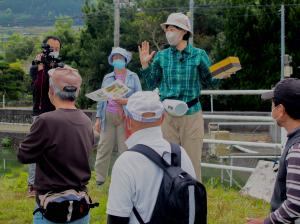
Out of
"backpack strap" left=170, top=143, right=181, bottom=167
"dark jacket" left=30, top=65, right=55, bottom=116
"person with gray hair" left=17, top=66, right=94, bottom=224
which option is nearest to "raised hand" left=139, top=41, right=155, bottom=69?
"dark jacket" left=30, top=65, right=55, bottom=116

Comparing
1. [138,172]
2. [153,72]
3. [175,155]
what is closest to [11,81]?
[153,72]

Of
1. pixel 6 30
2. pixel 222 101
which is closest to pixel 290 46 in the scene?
pixel 222 101

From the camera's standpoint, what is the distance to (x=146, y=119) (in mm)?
2834

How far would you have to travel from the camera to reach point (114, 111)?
6.36 meters

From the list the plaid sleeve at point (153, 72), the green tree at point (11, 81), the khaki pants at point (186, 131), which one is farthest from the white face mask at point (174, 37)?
the green tree at point (11, 81)

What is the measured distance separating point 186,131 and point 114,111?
1298 millimetres

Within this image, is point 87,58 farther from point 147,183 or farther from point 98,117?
point 147,183

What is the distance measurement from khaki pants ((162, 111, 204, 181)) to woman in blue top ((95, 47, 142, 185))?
1004mm

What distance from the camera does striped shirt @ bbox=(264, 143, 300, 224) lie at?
2723 millimetres

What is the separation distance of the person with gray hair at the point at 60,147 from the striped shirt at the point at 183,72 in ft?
5.48

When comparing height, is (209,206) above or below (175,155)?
below

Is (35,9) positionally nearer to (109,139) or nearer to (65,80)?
(109,139)

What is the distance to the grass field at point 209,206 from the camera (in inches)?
220

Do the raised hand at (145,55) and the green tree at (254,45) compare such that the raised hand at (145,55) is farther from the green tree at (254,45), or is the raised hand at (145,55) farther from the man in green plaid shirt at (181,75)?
the green tree at (254,45)
